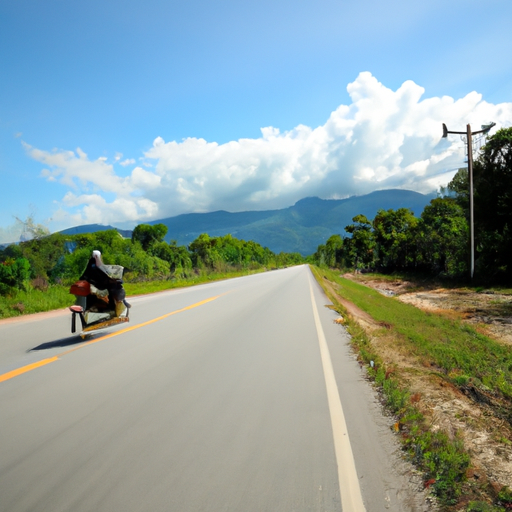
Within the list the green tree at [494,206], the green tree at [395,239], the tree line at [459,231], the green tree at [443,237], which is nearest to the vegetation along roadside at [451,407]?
the green tree at [494,206]

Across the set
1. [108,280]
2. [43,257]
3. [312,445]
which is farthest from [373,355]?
[43,257]

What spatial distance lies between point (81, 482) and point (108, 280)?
609cm

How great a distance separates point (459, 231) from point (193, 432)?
34.9m

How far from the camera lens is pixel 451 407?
14.5ft

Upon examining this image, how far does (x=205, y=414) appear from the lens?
408 centimetres

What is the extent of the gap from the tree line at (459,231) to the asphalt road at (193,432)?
21.8m

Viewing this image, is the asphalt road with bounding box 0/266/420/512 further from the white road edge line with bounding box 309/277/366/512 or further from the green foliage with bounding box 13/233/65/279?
the green foliage with bounding box 13/233/65/279

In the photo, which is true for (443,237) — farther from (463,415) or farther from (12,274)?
(463,415)

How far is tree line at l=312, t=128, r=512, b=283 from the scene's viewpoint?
23828 mm

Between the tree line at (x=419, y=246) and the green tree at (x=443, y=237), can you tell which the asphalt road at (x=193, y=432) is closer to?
the tree line at (x=419, y=246)

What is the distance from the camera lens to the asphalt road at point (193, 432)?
2.69 m

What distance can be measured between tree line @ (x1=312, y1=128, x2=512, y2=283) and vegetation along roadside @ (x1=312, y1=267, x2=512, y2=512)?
58.0 ft

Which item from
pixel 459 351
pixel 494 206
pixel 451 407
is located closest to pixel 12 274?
pixel 459 351

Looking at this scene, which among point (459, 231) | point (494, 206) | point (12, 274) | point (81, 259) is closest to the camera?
point (12, 274)
